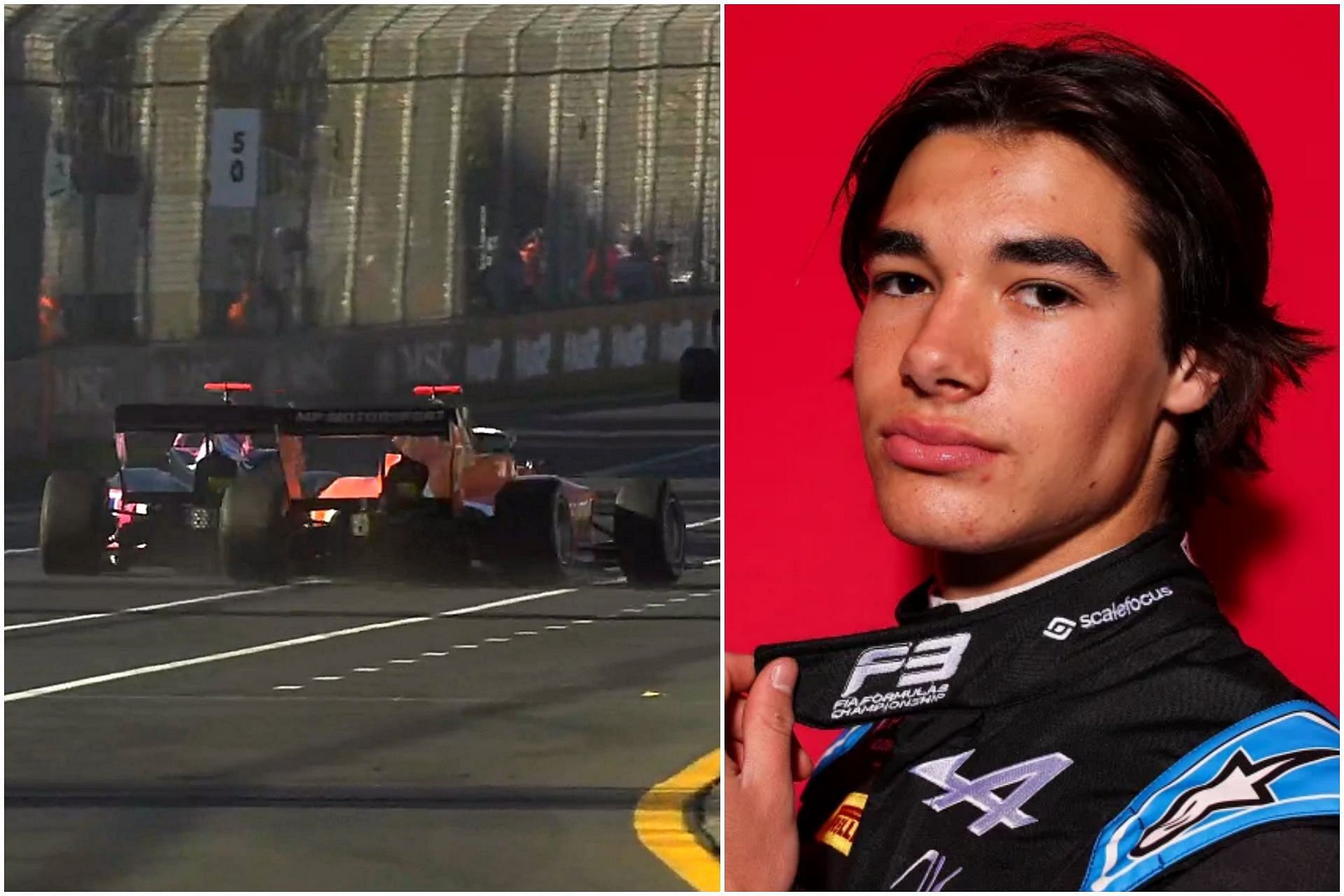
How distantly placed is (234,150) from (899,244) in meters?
1.32

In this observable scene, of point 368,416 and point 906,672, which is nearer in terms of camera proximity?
point 906,672

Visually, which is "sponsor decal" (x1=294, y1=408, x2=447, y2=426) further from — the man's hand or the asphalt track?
the man's hand

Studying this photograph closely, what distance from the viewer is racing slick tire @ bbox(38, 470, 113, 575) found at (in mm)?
2354

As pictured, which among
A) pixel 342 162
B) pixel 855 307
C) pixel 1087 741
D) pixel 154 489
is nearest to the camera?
pixel 1087 741

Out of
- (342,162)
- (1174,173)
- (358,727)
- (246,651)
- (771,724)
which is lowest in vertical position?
(358,727)

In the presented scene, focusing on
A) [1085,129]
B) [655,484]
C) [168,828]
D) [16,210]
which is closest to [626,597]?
[655,484]

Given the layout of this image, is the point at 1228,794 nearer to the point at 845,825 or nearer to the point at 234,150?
the point at 845,825

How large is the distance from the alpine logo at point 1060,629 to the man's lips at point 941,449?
0.47 feet

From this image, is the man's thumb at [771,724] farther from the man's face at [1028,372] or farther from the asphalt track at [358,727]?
the asphalt track at [358,727]

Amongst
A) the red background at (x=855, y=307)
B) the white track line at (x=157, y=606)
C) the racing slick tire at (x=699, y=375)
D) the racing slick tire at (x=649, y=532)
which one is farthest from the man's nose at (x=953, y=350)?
the white track line at (x=157, y=606)

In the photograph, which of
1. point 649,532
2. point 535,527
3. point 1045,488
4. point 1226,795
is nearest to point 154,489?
point 535,527

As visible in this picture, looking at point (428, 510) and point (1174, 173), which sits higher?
point (1174, 173)

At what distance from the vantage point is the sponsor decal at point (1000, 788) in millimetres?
1321

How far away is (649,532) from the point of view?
8.00ft
